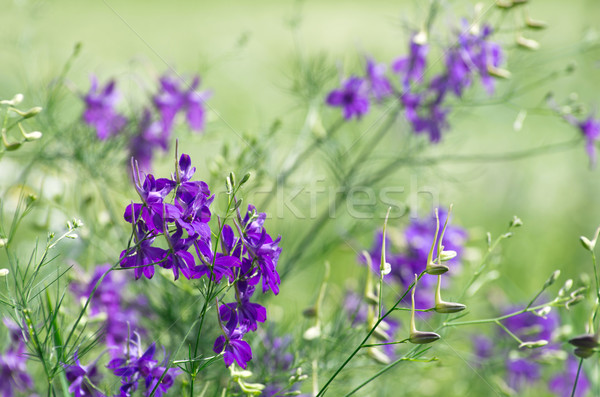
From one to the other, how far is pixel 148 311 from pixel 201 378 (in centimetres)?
30

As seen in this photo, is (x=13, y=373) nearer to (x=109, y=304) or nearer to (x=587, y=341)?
(x=109, y=304)

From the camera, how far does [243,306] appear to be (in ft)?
3.23

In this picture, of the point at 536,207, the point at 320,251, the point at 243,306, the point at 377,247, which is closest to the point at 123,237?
the point at 320,251

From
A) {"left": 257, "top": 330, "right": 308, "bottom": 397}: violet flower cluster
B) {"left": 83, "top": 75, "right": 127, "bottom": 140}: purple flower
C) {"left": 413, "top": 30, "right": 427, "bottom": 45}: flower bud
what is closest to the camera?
{"left": 257, "top": 330, "right": 308, "bottom": 397}: violet flower cluster

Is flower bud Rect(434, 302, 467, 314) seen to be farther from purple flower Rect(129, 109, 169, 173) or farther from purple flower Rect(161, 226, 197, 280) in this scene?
purple flower Rect(129, 109, 169, 173)

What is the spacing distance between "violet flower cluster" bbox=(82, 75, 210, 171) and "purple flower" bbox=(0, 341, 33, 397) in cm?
63

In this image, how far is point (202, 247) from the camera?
0.93m

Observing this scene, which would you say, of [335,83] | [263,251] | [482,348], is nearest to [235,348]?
[263,251]

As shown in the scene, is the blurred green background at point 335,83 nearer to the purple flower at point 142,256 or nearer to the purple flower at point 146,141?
the purple flower at point 146,141

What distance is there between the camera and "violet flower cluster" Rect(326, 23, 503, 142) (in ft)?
5.45

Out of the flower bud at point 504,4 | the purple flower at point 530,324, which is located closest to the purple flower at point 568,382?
the purple flower at point 530,324

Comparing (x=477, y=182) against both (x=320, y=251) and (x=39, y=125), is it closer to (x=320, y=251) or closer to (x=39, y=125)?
(x=320, y=251)

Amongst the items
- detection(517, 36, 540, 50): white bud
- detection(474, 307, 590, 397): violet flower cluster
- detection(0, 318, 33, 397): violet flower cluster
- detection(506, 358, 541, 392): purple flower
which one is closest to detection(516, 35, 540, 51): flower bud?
detection(517, 36, 540, 50): white bud

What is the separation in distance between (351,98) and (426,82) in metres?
0.24
